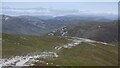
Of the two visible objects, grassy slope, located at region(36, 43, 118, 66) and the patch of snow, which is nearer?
the patch of snow

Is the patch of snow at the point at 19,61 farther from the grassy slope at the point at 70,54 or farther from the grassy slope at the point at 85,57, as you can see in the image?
the grassy slope at the point at 85,57

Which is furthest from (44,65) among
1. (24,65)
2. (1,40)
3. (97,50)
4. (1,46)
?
(97,50)

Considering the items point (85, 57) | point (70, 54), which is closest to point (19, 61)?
point (70, 54)

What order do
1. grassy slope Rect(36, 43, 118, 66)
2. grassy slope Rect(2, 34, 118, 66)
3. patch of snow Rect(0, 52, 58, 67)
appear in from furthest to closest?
grassy slope Rect(2, 34, 118, 66)
grassy slope Rect(36, 43, 118, 66)
patch of snow Rect(0, 52, 58, 67)

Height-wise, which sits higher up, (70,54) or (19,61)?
(19,61)

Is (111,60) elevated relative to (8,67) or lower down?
lower down

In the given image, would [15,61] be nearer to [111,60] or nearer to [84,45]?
[111,60]

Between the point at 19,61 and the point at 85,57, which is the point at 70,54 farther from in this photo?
the point at 19,61

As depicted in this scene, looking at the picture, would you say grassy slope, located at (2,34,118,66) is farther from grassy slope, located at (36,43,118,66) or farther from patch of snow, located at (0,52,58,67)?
patch of snow, located at (0,52,58,67)

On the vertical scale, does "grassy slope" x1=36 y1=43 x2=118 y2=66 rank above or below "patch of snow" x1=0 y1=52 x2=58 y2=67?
below

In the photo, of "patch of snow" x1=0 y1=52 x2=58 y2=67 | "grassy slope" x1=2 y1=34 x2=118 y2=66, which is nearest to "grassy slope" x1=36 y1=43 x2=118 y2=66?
"grassy slope" x1=2 y1=34 x2=118 y2=66

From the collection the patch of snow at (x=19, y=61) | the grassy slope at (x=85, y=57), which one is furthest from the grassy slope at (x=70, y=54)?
the patch of snow at (x=19, y=61)
